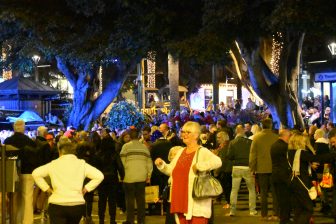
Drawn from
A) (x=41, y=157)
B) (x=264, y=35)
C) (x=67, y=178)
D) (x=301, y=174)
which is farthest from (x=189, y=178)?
(x=264, y=35)

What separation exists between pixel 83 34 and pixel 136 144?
505 inches

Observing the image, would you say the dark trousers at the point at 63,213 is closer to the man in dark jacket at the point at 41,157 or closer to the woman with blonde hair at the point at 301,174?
the woman with blonde hair at the point at 301,174

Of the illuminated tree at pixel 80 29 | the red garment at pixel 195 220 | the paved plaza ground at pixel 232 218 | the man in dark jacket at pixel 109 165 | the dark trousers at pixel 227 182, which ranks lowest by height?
the paved plaza ground at pixel 232 218

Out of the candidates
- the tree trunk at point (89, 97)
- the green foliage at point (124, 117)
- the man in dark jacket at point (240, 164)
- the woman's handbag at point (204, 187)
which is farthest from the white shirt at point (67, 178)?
the tree trunk at point (89, 97)

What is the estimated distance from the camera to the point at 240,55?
82.0ft

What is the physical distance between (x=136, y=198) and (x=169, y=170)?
4.44m

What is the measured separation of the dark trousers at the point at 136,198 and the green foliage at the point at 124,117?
14597 mm

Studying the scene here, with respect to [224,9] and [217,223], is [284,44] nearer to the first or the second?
[224,9]

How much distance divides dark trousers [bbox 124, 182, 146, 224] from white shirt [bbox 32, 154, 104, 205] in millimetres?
3934

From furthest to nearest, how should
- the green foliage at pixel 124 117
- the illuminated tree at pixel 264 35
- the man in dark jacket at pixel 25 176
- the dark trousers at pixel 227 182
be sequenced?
the green foliage at pixel 124 117 < the illuminated tree at pixel 264 35 < the dark trousers at pixel 227 182 < the man in dark jacket at pixel 25 176

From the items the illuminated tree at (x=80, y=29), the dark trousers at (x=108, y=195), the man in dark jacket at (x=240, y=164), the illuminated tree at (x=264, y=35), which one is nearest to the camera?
the dark trousers at (x=108, y=195)

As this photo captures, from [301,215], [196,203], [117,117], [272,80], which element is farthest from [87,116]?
[196,203]

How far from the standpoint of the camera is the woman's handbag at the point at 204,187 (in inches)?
315

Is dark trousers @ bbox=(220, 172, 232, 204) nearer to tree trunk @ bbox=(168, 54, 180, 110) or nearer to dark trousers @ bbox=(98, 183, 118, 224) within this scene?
dark trousers @ bbox=(98, 183, 118, 224)
